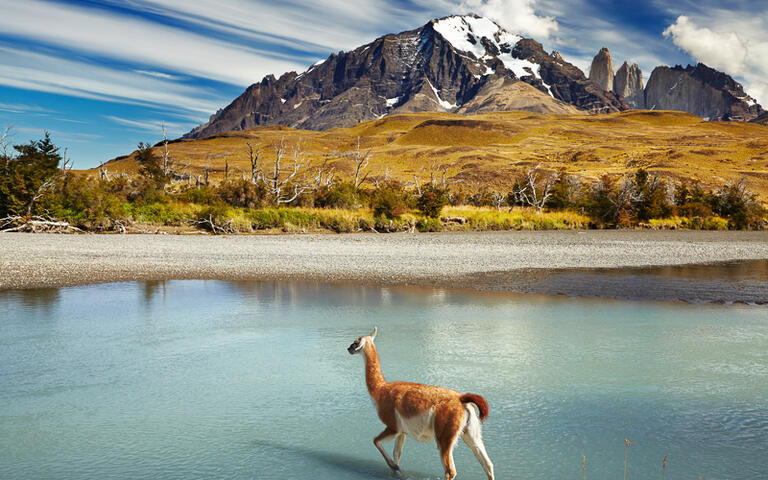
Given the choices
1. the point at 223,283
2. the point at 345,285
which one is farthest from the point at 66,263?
the point at 345,285

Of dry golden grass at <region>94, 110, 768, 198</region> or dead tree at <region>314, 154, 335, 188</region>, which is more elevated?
dry golden grass at <region>94, 110, 768, 198</region>

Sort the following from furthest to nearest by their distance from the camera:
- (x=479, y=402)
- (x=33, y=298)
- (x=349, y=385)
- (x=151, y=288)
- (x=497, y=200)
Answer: (x=497, y=200) → (x=151, y=288) → (x=33, y=298) → (x=349, y=385) → (x=479, y=402)

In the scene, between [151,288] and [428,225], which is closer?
[151,288]

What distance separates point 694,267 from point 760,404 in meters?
14.3

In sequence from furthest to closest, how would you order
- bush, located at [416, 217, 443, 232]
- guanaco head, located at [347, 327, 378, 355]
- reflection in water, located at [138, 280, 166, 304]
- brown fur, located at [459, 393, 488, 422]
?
bush, located at [416, 217, 443, 232] → reflection in water, located at [138, 280, 166, 304] → guanaco head, located at [347, 327, 378, 355] → brown fur, located at [459, 393, 488, 422]

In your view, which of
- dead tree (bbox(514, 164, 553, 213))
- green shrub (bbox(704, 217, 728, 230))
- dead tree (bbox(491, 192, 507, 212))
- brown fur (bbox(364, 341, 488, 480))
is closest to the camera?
brown fur (bbox(364, 341, 488, 480))

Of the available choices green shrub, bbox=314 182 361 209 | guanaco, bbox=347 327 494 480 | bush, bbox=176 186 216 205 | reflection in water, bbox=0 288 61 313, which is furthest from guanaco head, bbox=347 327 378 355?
green shrub, bbox=314 182 361 209

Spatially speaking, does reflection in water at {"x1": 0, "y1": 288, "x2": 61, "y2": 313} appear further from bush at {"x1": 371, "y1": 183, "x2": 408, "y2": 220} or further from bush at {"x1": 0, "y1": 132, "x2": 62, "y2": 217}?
bush at {"x1": 371, "y1": 183, "x2": 408, "y2": 220}

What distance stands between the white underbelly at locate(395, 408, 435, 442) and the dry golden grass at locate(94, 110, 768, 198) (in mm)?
36873

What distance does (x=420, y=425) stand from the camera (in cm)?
407

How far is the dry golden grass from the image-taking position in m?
80.5

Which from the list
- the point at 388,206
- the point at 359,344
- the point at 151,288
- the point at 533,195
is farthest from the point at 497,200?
the point at 359,344

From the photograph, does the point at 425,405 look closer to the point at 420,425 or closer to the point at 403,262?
the point at 420,425

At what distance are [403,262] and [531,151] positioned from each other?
10119cm
